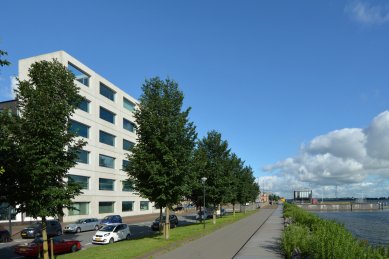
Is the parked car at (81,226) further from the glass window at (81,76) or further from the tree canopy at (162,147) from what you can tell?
the glass window at (81,76)

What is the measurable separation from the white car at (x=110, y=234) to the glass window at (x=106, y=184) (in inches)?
1378

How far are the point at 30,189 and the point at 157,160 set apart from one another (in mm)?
10453

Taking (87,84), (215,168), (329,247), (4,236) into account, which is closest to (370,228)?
(215,168)

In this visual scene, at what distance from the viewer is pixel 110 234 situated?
29766 millimetres

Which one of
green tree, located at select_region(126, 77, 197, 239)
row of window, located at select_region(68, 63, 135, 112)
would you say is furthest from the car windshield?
row of window, located at select_region(68, 63, 135, 112)

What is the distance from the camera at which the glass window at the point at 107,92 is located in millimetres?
68125

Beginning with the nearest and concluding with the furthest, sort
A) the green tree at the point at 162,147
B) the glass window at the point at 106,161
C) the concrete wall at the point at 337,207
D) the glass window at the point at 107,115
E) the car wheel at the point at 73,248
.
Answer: the car wheel at the point at 73,248 → the green tree at the point at 162,147 → the glass window at the point at 106,161 → the glass window at the point at 107,115 → the concrete wall at the point at 337,207

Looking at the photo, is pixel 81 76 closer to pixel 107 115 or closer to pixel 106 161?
pixel 107 115

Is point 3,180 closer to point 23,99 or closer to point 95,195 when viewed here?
point 23,99

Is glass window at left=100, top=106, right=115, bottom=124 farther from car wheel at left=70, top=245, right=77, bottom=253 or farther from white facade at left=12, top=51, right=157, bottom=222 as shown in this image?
car wheel at left=70, top=245, right=77, bottom=253

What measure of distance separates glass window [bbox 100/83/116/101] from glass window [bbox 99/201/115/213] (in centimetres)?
1783

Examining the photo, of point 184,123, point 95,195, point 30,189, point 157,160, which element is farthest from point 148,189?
point 95,195

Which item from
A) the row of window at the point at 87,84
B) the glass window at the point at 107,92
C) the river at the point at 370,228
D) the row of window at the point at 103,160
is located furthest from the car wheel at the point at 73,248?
the glass window at the point at 107,92

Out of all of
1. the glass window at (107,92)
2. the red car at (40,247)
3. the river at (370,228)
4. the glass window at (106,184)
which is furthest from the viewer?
the glass window at (107,92)
